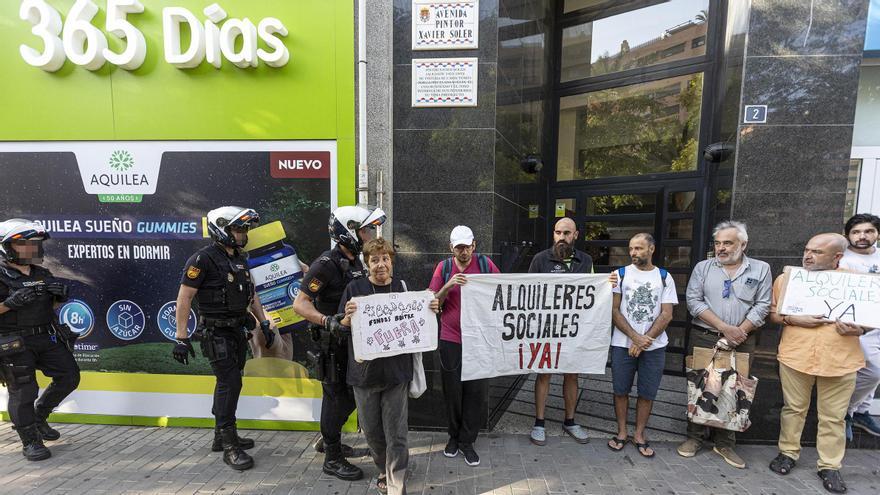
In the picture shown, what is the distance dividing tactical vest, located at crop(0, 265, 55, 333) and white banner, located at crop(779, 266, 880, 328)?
6.62 metres

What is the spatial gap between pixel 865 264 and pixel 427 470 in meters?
4.34

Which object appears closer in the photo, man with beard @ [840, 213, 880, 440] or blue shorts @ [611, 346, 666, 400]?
man with beard @ [840, 213, 880, 440]

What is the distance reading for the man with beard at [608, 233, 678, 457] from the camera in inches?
134

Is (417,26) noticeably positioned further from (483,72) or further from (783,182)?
(783,182)

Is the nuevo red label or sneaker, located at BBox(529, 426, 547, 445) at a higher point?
the nuevo red label

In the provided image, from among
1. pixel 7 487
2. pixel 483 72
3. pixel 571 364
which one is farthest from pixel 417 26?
pixel 7 487

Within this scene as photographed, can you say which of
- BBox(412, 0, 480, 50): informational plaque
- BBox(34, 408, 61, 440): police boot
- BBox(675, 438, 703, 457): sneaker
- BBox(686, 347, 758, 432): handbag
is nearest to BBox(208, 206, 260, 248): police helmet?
BBox(412, 0, 480, 50): informational plaque

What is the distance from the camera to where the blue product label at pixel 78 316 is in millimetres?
4074

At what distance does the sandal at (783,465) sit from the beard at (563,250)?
2.56 m

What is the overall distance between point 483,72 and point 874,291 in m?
3.75

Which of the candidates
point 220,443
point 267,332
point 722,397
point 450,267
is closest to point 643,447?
point 722,397

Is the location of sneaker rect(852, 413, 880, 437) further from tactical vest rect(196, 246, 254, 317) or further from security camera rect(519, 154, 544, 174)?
tactical vest rect(196, 246, 254, 317)

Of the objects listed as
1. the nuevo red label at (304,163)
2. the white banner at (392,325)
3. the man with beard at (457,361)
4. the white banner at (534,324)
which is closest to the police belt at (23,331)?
the nuevo red label at (304,163)

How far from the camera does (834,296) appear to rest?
3035 millimetres
